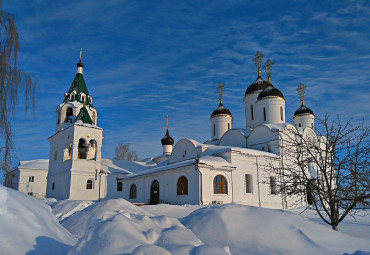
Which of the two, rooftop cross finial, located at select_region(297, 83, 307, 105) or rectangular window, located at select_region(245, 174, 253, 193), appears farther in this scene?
rooftop cross finial, located at select_region(297, 83, 307, 105)

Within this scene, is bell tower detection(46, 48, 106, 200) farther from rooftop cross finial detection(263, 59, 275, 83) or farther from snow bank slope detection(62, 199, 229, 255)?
snow bank slope detection(62, 199, 229, 255)

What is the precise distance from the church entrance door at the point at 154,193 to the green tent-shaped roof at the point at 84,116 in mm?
10334

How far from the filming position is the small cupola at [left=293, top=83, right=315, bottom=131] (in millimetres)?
31891

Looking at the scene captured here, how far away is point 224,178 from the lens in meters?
20.2

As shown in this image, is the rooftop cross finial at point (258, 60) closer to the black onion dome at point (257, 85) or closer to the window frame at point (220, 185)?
the black onion dome at point (257, 85)

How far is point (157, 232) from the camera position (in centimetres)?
418

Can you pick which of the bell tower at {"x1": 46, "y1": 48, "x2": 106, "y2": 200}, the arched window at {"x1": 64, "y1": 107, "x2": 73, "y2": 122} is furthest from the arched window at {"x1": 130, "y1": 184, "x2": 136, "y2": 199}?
the arched window at {"x1": 64, "y1": 107, "x2": 73, "y2": 122}

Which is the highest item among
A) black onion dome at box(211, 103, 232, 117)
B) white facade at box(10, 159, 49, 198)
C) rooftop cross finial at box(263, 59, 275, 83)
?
rooftop cross finial at box(263, 59, 275, 83)

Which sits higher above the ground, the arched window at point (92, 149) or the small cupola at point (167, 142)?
the small cupola at point (167, 142)

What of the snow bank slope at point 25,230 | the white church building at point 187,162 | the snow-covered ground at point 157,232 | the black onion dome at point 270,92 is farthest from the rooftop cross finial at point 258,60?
the snow bank slope at point 25,230

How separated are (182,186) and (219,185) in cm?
233

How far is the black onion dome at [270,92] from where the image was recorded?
27438 millimetres

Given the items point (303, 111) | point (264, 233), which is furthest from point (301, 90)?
point (264, 233)

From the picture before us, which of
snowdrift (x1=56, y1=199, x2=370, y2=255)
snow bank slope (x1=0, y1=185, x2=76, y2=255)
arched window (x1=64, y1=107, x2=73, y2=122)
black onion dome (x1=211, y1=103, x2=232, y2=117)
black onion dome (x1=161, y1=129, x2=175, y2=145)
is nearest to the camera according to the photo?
snow bank slope (x1=0, y1=185, x2=76, y2=255)
